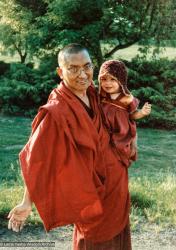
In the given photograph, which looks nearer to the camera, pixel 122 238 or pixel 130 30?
pixel 122 238

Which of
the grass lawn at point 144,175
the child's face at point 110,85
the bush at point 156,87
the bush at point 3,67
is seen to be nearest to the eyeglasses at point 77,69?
the child's face at point 110,85

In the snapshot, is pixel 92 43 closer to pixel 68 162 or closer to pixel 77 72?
pixel 77 72

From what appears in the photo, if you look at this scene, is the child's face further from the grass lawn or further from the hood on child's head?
the grass lawn

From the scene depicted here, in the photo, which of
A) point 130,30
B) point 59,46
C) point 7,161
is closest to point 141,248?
point 7,161

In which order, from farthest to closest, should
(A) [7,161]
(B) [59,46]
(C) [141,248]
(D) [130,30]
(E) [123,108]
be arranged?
(D) [130,30], (B) [59,46], (A) [7,161], (C) [141,248], (E) [123,108]

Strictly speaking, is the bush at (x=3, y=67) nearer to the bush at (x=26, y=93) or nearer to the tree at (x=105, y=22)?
the bush at (x=26, y=93)

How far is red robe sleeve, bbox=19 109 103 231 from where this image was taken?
7.80 ft

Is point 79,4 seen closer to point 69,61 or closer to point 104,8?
point 104,8

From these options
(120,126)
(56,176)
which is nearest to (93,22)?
(120,126)

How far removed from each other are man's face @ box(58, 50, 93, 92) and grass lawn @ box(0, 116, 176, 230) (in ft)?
8.42

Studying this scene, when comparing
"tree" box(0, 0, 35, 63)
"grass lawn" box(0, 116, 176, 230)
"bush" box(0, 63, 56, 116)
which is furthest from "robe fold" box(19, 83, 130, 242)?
"tree" box(0, 0, 35, 63)

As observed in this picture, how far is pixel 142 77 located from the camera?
14438 millimetres

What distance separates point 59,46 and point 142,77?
2.68 m

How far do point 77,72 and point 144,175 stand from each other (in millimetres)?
6031
